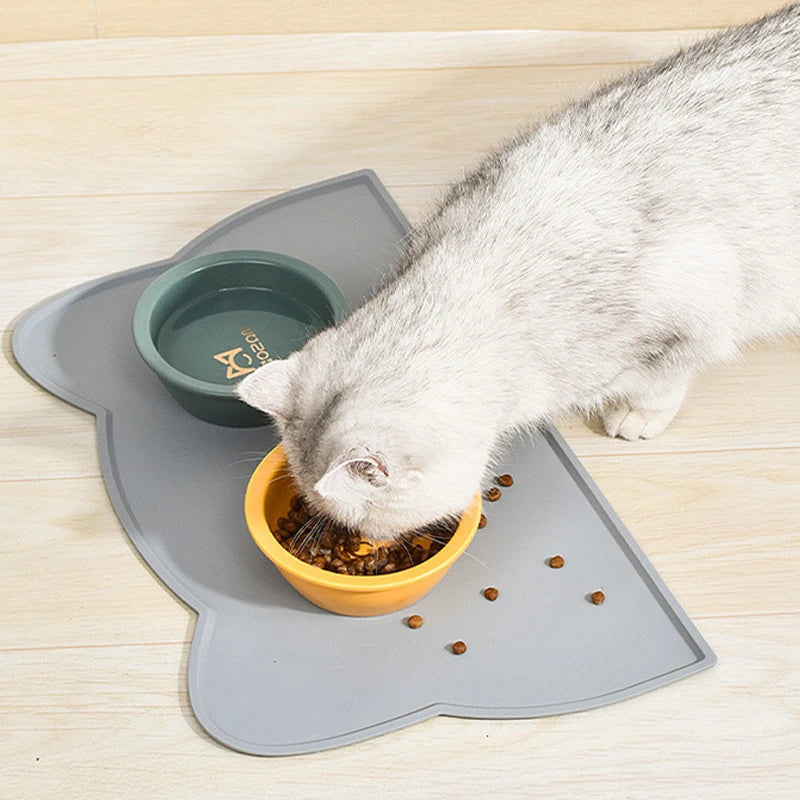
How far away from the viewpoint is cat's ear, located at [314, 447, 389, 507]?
48.1 inches

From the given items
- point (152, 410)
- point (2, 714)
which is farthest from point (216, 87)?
point (2, 714)

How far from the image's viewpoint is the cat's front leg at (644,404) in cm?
159

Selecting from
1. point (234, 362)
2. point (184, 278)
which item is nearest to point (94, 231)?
point (184, 278)

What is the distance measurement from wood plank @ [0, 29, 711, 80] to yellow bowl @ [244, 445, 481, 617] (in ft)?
3.99

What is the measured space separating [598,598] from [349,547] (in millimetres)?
367

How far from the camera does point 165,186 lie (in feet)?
6.86

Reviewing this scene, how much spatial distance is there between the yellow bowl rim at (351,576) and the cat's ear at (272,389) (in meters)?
0.09

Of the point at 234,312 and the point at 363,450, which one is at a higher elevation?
the point at 363,450

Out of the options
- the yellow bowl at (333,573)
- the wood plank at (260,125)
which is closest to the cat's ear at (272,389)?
the yellow bowl at (333,573)

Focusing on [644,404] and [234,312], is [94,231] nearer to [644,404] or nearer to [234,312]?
[234,312]

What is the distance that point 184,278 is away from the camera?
172 cm

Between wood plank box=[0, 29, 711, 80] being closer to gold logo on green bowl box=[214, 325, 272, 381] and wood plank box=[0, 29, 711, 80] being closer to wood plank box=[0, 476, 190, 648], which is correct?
gold logo on green bowl box=[214, 325, 272, 381]

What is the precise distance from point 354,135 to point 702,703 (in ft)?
4.38

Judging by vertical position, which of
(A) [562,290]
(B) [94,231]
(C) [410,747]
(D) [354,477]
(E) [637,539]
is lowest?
(C) [410,747]
